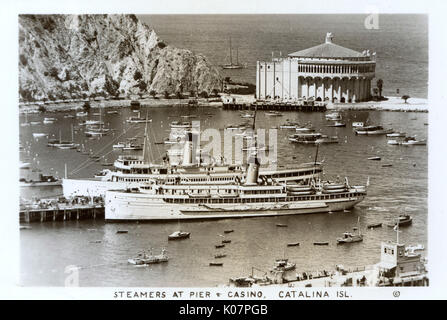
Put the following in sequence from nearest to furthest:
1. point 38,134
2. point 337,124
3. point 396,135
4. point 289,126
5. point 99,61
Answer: point 38,134 < point 396,135 < point 289,126 < point 99,61 < point 337,124

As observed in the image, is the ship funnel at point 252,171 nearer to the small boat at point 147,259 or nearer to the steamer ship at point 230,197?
the steamer ship at point 230,197

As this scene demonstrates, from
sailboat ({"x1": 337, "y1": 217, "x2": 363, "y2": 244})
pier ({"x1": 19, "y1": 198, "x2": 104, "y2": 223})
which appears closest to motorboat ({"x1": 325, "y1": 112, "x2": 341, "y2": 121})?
sailboat ({"x1": 337, "y1": 217, "x2": 363, "y2": 244})

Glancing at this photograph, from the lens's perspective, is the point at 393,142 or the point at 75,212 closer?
the point at 75,212

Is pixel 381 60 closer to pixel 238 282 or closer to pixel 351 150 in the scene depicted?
pixel 351 150

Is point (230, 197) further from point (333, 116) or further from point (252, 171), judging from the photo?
point (333, 116)

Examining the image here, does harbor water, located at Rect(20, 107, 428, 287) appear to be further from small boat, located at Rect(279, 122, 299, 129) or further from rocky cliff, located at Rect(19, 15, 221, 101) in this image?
rocky cliff, located at Rect(19, 15, 221, 101)

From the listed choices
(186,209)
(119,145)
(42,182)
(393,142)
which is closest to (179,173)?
(186,209)

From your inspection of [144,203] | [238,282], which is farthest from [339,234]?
[144,203]
